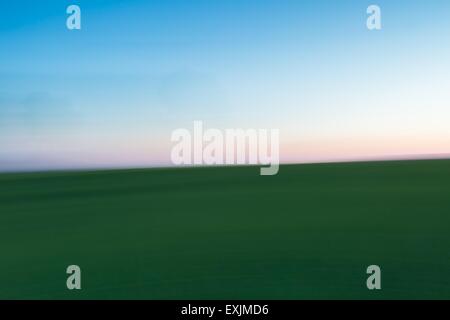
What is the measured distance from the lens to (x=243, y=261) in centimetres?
402

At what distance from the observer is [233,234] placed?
15.2ft

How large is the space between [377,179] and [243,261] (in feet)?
13.1

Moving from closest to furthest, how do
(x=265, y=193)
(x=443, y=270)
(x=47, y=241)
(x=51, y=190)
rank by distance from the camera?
(x=443, y=270)
(x=47, y=241)
(x=265, y=193)
(x=51, y=190)

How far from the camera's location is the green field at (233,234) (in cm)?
371

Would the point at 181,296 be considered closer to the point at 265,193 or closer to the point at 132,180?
the point at 265,193

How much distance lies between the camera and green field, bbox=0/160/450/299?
371 cm

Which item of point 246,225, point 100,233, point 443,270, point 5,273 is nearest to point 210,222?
point 246,225

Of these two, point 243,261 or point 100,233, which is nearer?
point 243,261

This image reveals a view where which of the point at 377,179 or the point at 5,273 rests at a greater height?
the point at 377,179
